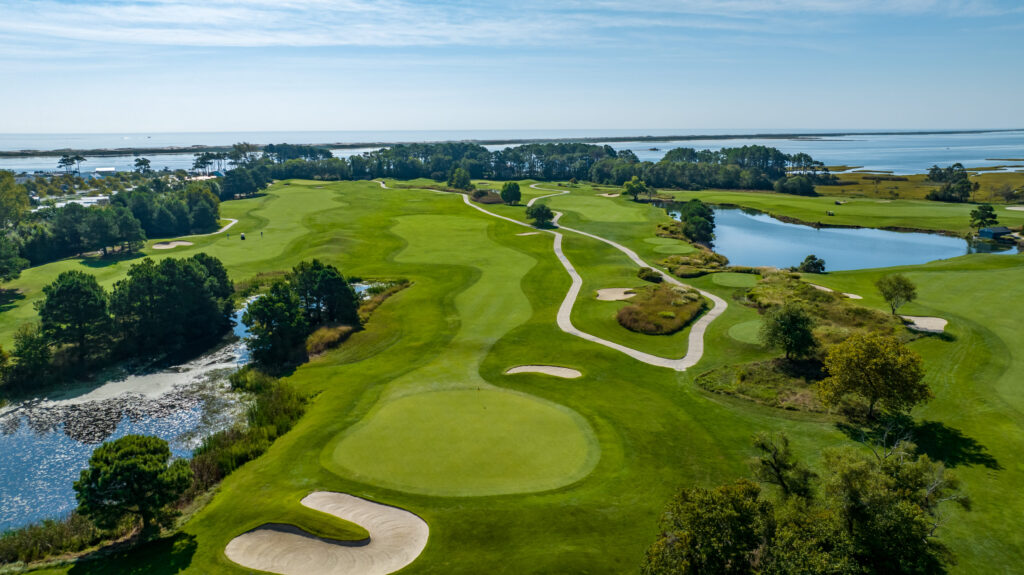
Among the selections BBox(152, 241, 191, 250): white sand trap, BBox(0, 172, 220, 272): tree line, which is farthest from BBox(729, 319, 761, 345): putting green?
BBox(152, 241, 191, 250): white sand trap

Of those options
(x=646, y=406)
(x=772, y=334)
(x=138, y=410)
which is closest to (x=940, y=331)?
(x=772, y=334)

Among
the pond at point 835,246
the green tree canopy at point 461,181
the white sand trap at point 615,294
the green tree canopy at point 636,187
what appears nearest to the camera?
the white sand trap at point 615,294

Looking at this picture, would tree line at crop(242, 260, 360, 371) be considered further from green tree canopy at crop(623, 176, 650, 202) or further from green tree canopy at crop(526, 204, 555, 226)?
green tree canopy at crop(623, 176, 650, 202)

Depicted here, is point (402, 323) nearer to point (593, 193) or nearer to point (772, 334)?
point (772, 334)

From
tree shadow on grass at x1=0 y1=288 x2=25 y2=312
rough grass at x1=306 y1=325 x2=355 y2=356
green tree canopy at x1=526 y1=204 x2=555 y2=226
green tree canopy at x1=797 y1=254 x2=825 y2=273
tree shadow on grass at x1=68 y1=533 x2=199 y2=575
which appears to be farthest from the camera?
green tree canopy at x1=526 y1=204 x2=555 y2=226

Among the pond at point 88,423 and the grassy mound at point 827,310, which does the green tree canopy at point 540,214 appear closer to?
the grassy mound at point 827,310

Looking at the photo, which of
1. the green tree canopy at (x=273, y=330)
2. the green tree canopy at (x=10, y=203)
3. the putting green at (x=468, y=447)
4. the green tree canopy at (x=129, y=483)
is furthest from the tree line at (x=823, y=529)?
the green tree canopy at (x=10, y=203)

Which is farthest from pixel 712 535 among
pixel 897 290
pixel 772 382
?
pixel 897 290
